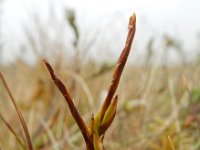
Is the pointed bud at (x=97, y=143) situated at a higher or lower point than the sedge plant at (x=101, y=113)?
lower

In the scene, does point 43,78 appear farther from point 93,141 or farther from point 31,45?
point 93,141

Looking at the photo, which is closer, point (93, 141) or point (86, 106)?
point (93, 141)

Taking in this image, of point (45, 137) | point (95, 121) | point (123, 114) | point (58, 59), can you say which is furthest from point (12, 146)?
point (95, 121)

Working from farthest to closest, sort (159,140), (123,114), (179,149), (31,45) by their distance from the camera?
(31,45) → (123,114) → (159,140) → (179,149)

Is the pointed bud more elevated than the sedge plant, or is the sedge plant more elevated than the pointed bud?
the sedge plant

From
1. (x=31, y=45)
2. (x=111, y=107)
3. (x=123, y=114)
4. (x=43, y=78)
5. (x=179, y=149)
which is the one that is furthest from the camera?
(x=31, y=45)

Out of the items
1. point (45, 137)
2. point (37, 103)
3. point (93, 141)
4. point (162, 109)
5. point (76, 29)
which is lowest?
point (162, 109)

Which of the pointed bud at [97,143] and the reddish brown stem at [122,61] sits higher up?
the reddish brown stem at [122,61]

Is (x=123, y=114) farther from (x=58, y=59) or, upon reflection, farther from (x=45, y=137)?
(x=58, y=59)

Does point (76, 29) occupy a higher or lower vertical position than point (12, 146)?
higher

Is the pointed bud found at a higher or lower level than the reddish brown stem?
lower
